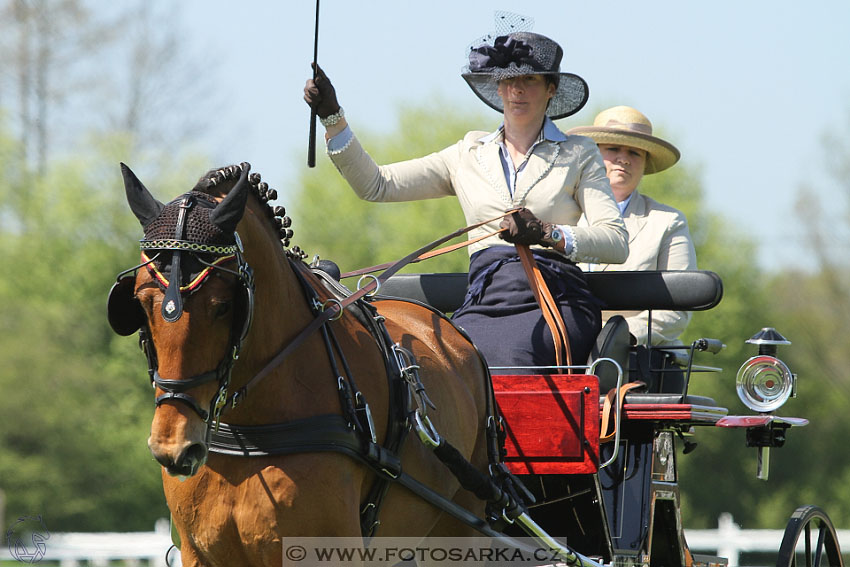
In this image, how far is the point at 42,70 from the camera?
2259 centimetres

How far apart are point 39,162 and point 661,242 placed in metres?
A: 19.3

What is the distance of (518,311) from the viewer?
15.7ft

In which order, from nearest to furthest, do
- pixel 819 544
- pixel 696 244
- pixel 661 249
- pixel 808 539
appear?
pixel 808 539, pixel 819 544, pixel 661 249, pixel 696 244

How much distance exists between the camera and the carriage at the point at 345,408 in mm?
3037

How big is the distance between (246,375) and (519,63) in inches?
85.7

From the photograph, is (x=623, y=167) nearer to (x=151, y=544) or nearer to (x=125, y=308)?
(x=125, y=308)

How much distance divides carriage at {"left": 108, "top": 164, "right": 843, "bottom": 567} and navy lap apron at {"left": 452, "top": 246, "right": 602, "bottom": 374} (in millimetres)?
80

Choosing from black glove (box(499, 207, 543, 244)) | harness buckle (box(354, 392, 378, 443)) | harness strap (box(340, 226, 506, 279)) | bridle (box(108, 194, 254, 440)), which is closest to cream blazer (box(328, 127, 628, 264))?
harness strap (box(340, 226, 506, 279))

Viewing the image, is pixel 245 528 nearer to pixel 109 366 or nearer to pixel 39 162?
pixel 109 366

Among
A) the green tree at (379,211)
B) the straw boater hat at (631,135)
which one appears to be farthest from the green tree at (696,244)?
the straw boater hat at (631,135)

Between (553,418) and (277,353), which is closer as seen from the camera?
(277,353)

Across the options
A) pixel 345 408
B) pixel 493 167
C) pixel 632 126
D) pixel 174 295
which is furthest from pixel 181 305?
pixel 632 126

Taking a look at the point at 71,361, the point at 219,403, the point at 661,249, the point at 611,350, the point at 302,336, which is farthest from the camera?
the point at 71,361

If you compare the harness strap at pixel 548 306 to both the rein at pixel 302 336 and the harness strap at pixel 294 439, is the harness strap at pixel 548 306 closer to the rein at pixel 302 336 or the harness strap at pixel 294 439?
the rein at pixel 302 336
